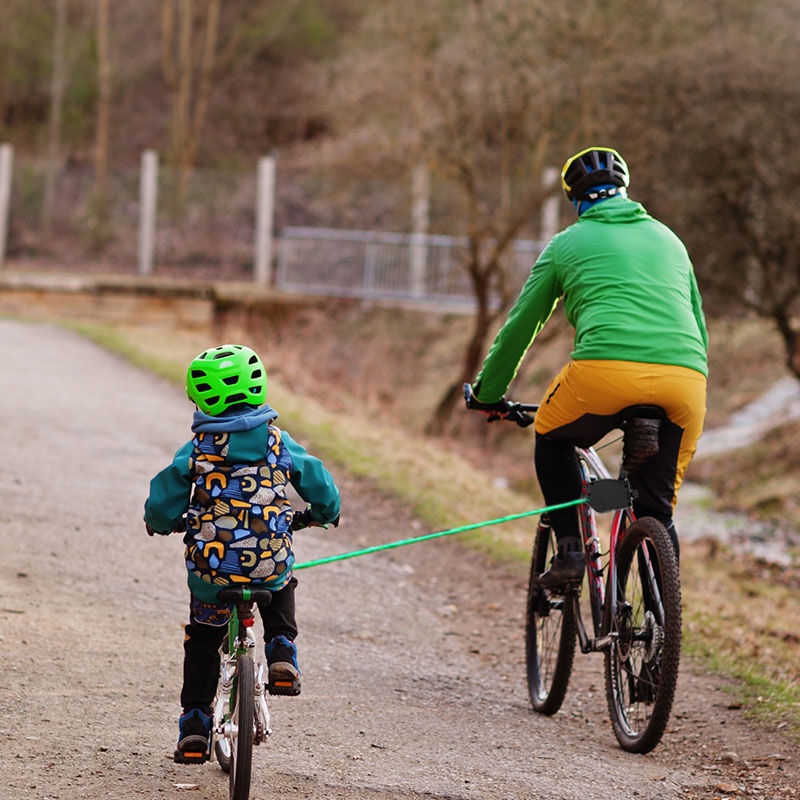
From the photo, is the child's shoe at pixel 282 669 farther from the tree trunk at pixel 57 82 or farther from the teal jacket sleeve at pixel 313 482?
the tree trunk at pixel 57 82

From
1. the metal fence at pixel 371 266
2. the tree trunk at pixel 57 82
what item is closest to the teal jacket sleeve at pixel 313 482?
the metal fence at pixel 371 266

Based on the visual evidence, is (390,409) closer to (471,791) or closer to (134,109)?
(471,791)

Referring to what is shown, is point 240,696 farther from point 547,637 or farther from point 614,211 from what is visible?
point 614,211

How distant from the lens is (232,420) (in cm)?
373

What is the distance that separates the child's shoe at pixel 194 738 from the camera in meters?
3.87

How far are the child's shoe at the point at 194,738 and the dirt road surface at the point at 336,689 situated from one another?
116 mm

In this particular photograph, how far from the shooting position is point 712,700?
18.7ft

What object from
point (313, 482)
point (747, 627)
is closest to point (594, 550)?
point (313, 482)

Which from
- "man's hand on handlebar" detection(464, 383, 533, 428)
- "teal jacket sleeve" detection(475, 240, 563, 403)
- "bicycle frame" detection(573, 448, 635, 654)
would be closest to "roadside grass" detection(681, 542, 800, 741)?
"bicycle frame" detection(573, 448, 635, 654)

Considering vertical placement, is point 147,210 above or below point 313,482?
above

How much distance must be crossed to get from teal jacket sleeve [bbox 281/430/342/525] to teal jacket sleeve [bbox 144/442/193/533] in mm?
307

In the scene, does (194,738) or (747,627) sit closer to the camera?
(194,738)

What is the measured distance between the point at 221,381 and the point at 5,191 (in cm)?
2209

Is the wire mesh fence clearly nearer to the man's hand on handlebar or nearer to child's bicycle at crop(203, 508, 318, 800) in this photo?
the man's hand on handlebar
